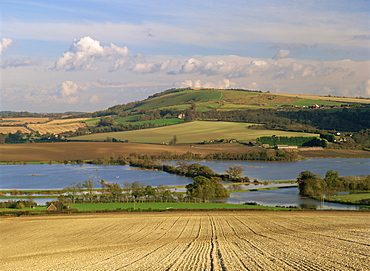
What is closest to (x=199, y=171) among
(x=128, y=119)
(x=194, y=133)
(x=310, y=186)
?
(x=310, y=186)

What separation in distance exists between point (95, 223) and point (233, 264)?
724 inches

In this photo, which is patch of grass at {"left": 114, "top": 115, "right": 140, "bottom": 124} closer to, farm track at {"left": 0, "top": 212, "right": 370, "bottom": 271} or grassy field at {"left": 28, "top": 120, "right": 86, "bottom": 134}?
grassy field at {"left": 28, "top": 120, "right": 86, "bottom": 134}

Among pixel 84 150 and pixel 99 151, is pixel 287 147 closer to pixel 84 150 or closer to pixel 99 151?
pixel 99 151

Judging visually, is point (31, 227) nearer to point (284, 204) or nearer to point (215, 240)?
point (215, 240)

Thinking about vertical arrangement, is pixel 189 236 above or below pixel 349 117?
below

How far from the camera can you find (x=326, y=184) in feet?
185

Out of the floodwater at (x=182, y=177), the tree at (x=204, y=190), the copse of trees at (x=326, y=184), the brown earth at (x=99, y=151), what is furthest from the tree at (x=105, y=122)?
the copse of trees at (x=326, y=184)

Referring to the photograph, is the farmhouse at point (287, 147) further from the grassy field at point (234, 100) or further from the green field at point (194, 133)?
the grassy field at point (234, 100)

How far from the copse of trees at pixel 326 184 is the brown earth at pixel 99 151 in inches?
1375

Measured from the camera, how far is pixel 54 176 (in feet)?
219

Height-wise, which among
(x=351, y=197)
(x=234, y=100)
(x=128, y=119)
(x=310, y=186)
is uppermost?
(x=234, y=100)

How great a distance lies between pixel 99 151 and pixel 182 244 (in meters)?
74.3

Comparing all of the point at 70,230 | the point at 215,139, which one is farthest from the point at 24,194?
the point at 215,139

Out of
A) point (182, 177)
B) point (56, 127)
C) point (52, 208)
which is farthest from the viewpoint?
point (56, 127)
